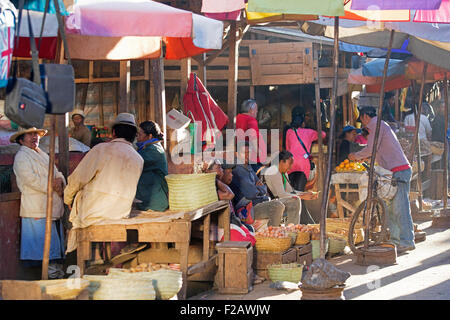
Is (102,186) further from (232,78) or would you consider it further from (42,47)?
(232,78)

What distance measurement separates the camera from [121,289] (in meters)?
6.03

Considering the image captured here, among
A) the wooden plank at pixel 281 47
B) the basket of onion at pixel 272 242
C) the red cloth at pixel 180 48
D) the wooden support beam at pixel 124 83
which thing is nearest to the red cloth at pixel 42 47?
the wooden support beam at pixel 124 83

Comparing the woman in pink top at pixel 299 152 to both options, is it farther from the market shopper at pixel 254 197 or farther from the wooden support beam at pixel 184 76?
the wooden support beam at pixel 184 76

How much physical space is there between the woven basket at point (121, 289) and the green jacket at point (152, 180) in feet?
7.03

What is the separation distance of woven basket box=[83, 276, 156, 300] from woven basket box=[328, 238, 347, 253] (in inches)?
179

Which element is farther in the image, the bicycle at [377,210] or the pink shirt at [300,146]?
the pink shirt at [300,146]

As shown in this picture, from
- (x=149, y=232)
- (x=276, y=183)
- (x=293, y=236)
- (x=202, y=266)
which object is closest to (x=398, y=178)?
(x=276, y=183)

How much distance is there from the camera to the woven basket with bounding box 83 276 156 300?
602 cm

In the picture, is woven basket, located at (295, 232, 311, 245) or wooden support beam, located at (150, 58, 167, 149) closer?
woven basket, located at (295, 232, 311, 245)

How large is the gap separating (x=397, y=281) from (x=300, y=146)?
4681mm

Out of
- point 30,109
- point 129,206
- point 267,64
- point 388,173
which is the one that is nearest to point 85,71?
point 267,64

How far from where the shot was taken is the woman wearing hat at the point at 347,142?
13.0 m

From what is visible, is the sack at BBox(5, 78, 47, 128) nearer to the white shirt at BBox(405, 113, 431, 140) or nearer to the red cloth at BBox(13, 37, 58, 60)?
the red cloth at BBox(13, 37, 58, 60)

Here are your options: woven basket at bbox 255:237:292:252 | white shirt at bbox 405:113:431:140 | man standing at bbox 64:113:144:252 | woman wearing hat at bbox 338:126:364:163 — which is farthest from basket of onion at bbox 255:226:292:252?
Result: white shirt at bbox 405:113:431:140
